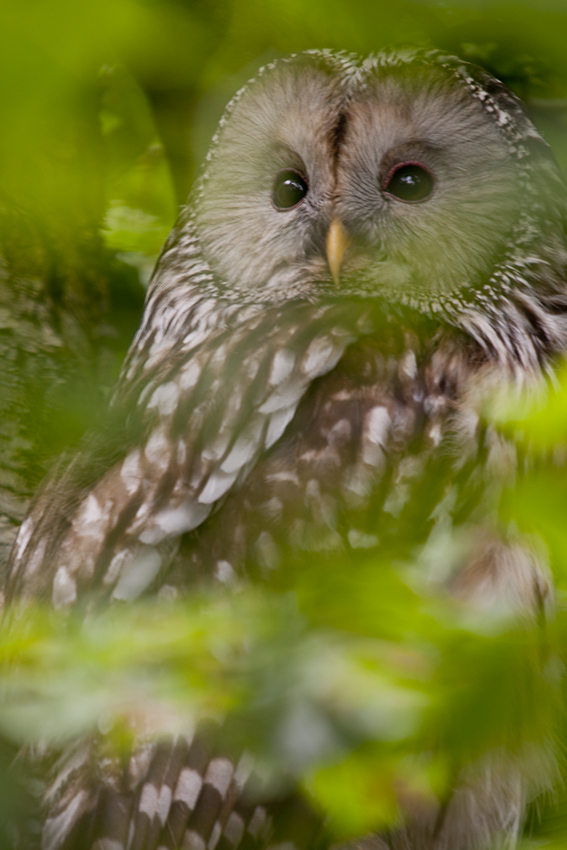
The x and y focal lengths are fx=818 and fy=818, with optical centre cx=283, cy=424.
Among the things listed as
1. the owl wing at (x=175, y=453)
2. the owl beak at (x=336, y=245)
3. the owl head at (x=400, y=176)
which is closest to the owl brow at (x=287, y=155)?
the owl head at (x=400, y=176)

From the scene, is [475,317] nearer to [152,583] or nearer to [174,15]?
[152,583]

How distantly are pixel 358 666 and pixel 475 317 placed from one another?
5.11 ft

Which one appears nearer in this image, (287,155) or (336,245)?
(336,245)

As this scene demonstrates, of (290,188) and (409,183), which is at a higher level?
(409,183)

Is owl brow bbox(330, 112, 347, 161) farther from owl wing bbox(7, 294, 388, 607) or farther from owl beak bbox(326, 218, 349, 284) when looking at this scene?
owl wing bbox(7, 294, 388, 607)

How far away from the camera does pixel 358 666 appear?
2.29 feet

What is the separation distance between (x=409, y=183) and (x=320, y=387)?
0.65 metres

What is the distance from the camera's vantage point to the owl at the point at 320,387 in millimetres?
1713

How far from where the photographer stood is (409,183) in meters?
2.14

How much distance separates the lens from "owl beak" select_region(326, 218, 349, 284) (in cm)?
204

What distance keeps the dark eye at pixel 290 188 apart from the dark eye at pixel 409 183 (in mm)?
248

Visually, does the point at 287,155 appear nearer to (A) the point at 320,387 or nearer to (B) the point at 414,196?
(B) the point at 414,196

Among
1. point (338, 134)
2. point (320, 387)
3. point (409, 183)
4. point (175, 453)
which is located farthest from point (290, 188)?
point (175, 453)

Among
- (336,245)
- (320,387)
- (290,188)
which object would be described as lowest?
(320,387)
